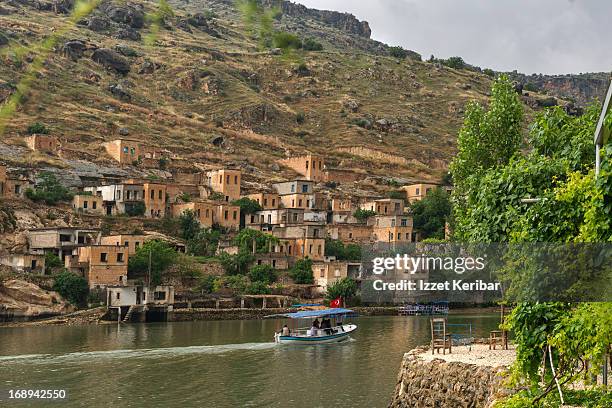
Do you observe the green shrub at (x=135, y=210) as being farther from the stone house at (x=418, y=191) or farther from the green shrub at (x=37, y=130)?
the stone house at (x=418, y=191)

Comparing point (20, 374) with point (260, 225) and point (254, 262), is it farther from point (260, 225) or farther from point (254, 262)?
point (260, 225)

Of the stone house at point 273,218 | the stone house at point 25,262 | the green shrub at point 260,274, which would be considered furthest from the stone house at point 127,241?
the stone house at point 273,218

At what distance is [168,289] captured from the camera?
5519 cm

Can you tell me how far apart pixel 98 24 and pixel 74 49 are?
15.4 m

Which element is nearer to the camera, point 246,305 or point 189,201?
point 246,305

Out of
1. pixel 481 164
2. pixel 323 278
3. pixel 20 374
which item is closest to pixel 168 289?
pixel 323 278

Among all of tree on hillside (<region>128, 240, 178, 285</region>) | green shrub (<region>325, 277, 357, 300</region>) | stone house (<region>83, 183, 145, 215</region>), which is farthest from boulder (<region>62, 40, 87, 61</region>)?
green shrub (<region>325, 277, 357, 300</region>)

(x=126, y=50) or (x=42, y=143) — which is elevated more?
(x=126, y=50)

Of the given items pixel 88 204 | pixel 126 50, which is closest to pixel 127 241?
pixel 88 204

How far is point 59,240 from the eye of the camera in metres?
57.7

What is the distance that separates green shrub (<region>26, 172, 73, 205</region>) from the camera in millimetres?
64500

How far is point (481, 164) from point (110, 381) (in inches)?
591

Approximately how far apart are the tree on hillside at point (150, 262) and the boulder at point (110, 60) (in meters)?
60.2

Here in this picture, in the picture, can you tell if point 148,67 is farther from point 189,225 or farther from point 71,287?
point 71,287
